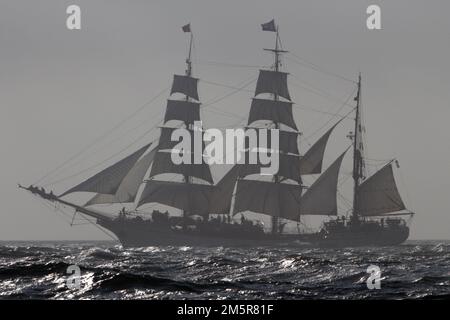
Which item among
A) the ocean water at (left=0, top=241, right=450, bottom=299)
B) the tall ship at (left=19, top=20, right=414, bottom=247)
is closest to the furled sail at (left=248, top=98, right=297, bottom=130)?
the tall ship at (left=19, top=20, right=414, bottom=247)

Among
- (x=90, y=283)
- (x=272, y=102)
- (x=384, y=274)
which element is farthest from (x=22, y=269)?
(x=272, y=102)

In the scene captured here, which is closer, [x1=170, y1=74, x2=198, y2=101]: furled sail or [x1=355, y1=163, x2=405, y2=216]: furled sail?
[x1=355, y1=163, x2=405, y2=216]: furled sail

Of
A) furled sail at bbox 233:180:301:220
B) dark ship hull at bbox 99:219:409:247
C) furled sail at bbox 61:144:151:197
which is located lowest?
dark ship hull at bbox 99:219:409:247

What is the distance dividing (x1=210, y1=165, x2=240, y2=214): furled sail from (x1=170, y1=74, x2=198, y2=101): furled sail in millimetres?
14757

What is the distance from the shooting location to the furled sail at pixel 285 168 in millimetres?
123562

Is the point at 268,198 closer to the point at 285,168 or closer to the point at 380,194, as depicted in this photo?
the point at 285,168

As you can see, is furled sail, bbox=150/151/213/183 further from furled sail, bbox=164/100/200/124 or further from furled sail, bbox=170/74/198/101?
furled sail, bbox=170/74/198/101

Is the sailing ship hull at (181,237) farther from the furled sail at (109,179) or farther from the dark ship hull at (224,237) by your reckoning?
the furled sail at (109,179)

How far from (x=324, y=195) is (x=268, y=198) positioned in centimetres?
1101

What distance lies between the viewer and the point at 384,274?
111ft

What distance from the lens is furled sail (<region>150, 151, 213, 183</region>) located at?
122338mm

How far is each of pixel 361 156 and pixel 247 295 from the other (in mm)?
100646

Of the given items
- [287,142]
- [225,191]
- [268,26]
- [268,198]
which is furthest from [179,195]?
[268,26]

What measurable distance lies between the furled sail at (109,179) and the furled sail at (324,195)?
2827 cm
